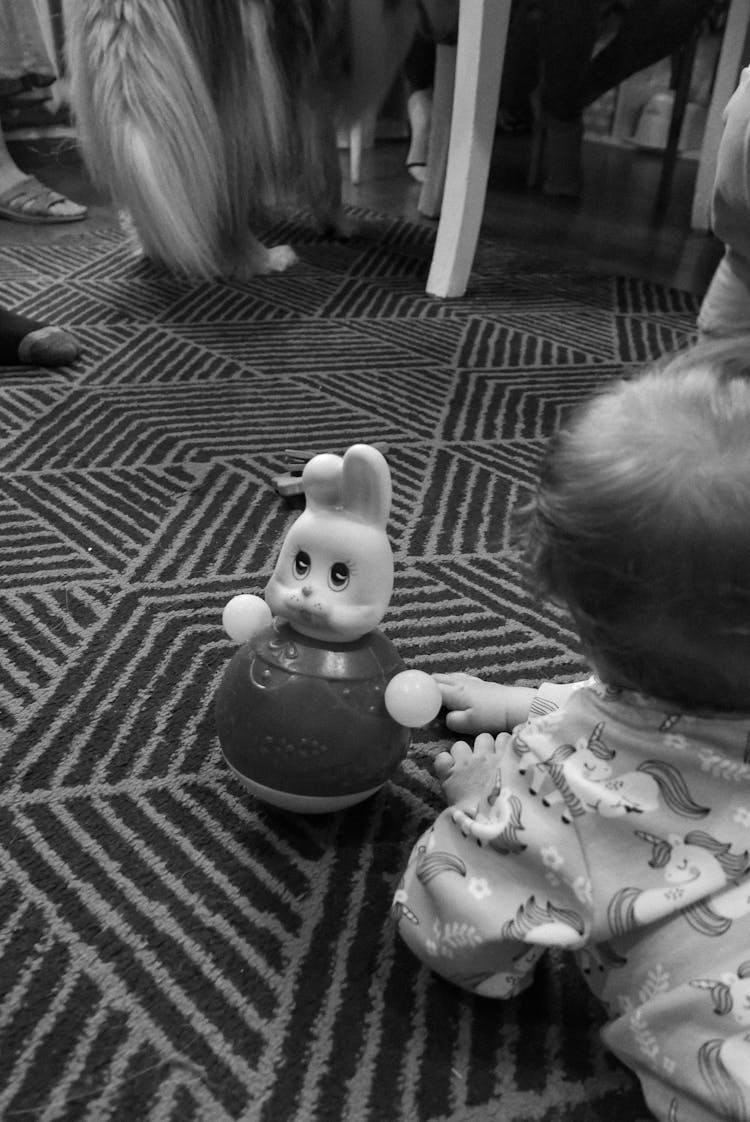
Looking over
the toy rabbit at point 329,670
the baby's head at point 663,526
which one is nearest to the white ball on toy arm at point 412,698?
the toy rabbit at point 329,670

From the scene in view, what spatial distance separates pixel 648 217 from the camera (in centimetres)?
229

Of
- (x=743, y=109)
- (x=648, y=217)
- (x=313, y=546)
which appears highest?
(x=743, y=109)

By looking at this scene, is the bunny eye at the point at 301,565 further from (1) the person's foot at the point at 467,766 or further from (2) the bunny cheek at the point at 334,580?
(1) the person's foot at the point at 467,766

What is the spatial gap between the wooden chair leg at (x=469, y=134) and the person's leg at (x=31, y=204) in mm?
807

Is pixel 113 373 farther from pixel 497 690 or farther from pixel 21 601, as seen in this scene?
pixel 497 690

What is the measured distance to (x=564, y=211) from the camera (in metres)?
2.31

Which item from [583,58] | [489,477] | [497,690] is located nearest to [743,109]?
[489,477]

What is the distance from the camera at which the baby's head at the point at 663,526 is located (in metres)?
0.38

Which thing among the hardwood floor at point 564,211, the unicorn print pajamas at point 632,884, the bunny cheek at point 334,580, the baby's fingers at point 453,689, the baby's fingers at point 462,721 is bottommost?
the hardwood floor at point 564,211

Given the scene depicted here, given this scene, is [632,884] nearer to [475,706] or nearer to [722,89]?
[475,706]

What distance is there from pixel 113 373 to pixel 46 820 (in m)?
0.79

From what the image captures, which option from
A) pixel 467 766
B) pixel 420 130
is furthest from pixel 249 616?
pixel 420 130

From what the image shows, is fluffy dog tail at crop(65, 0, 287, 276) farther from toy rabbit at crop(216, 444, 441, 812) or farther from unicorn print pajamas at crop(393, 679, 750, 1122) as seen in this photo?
unicorn print pajamas at crop(393, 679, 750, 1122)

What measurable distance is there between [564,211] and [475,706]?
6.34 feet
